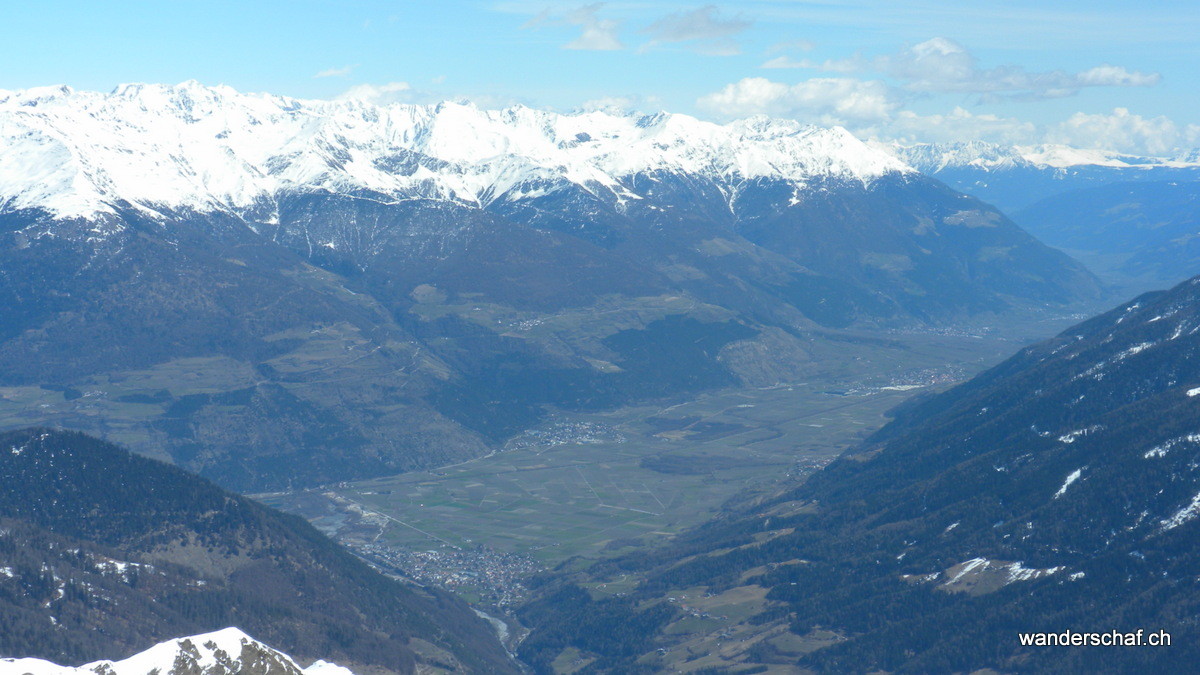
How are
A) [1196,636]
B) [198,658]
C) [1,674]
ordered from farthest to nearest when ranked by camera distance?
1. [1196,636]
2. [198,658]
3. [1,674]

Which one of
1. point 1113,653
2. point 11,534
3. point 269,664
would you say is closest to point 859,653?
point 1113,653

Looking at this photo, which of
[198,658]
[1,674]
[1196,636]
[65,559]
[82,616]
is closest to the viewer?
[1,674]

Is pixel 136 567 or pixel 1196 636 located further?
pixel 136 567

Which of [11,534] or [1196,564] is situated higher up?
[11,534]

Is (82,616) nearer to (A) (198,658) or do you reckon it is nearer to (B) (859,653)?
(A) (198,658)

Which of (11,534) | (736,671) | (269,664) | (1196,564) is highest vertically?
(11,534)

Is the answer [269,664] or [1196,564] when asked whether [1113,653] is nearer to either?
[1196,564]
